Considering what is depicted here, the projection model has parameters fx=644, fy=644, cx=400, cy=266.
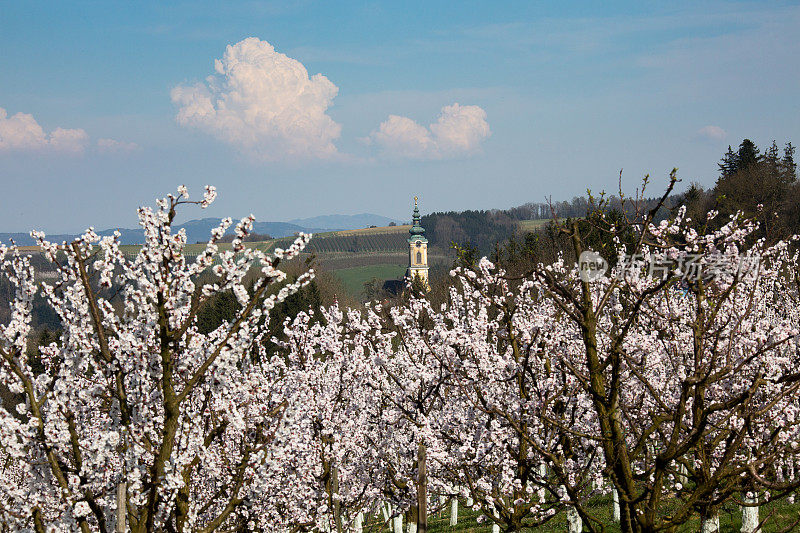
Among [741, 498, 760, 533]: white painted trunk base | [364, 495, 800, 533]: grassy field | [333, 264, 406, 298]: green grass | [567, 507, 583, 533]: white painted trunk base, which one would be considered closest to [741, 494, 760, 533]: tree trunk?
[741, 498, 760, 533]: white painted trunk base

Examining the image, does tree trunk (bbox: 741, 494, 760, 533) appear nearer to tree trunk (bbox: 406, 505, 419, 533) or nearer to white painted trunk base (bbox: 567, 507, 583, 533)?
white painted trunk base (bbox: 567, 507, 583, 533)

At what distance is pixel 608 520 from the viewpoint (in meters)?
16.5

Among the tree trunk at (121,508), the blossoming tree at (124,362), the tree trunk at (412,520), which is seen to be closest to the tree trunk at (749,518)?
the tree trunk at (412,520)

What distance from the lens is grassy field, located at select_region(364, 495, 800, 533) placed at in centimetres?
1285

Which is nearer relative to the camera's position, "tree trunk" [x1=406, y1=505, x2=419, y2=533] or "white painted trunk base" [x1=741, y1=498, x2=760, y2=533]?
"white painted trunk base" [x1=741, y1=498, x2=760, y2=533]

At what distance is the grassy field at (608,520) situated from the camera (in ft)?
42.2

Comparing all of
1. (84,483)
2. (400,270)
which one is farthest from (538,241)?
(400,270)

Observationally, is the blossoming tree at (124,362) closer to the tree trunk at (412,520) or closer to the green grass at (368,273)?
the tree trunk at (412,520)

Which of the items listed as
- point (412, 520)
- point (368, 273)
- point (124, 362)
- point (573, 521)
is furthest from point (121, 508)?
point (368, 273)

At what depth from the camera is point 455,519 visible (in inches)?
816

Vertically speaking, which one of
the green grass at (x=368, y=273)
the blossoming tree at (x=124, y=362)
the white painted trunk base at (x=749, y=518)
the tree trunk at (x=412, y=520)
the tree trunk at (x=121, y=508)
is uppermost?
the blossoming tree at (x=124, y=362)

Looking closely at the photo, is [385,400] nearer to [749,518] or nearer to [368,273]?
[749,518]

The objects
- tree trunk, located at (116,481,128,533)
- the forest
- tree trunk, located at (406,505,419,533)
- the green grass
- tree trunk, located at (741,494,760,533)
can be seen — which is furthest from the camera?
the green grass

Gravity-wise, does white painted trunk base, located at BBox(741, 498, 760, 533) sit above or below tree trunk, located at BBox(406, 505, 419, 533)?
above
